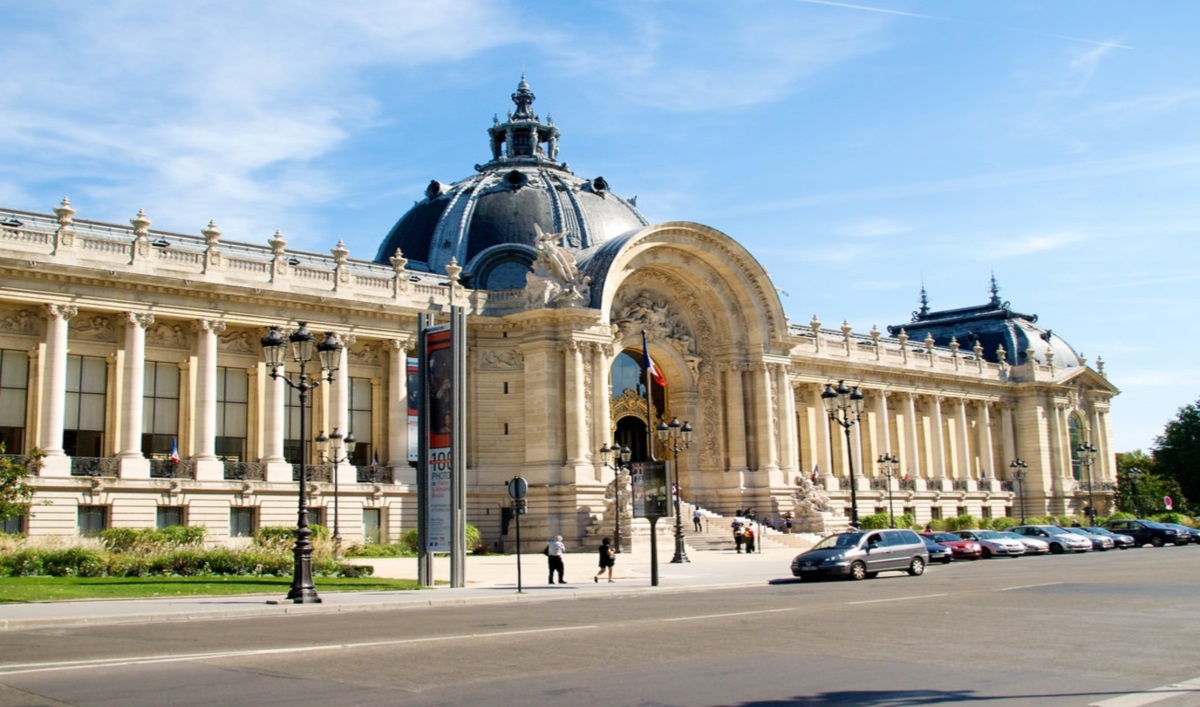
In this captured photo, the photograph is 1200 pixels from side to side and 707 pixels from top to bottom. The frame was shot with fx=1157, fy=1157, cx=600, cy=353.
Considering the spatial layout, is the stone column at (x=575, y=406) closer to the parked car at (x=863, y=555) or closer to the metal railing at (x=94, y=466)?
the parked car at (x=863, y=555)

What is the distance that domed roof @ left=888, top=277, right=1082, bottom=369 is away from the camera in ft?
265

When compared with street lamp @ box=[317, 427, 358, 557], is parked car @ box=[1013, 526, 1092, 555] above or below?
below

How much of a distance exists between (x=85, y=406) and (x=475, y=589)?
21.0 meters

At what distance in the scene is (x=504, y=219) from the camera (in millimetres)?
55875

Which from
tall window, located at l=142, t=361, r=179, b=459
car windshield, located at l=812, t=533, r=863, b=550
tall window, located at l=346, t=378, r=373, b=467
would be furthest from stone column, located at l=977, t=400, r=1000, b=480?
tall window, located at l=142, t=361, r=179, b=459

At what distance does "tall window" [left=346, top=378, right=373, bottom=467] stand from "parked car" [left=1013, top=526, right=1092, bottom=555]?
2831 cm

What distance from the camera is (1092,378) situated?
266ft

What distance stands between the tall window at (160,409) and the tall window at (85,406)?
4.92 feet

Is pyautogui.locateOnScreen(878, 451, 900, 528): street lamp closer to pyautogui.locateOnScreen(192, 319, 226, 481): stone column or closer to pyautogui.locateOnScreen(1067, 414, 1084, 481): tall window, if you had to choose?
pyautogui.locateOnScreen(1067, 414, 1084, 481): tall window

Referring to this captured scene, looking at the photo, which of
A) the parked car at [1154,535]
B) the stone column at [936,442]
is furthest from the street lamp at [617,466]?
the stone column at [936,442]

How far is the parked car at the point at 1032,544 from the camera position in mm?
47406

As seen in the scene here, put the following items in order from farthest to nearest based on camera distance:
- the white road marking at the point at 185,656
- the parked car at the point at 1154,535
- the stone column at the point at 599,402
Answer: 1. the parked car at the point at 1154,535
2. the stone column at the point at 599,402
3. the white road marking at the point at 185,656

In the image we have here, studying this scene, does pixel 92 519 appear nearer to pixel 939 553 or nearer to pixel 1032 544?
pixel 939 553

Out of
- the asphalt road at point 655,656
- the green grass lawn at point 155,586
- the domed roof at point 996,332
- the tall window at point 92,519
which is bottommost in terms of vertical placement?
the asphalt road at point 655,656
